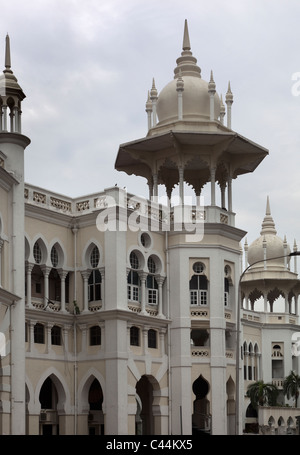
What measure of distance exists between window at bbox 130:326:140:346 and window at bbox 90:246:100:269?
10.6 ft

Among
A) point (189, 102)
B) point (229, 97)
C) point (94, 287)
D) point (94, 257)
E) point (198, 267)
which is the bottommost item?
point (94, 287)

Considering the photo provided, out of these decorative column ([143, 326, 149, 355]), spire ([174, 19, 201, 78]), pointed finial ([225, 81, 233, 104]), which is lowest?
decorative column ([143, 326, 149, 355])

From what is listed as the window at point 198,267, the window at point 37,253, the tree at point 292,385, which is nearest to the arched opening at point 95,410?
the window at point 37,253

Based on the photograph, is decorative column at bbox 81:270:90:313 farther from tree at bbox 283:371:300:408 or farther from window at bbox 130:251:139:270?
tree at bbox 283:371:300:408

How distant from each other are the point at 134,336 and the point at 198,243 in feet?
18.3

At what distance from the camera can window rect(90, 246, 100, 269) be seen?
40.0 m

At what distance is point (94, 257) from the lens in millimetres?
40188

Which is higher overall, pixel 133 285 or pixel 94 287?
pixel 133 285

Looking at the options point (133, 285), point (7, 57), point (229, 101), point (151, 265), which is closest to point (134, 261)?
point (133, 285)

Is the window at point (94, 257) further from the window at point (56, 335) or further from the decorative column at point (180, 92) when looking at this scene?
the decorative column at point (180, 92)

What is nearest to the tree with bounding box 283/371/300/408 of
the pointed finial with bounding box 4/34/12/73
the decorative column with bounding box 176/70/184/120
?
the decorative column with bounding box 176/70/184/120

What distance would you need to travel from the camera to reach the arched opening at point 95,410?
39688mm

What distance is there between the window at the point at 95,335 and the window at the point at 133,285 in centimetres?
204

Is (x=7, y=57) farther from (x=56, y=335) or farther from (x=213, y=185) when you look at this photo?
(x=213, y=185)
